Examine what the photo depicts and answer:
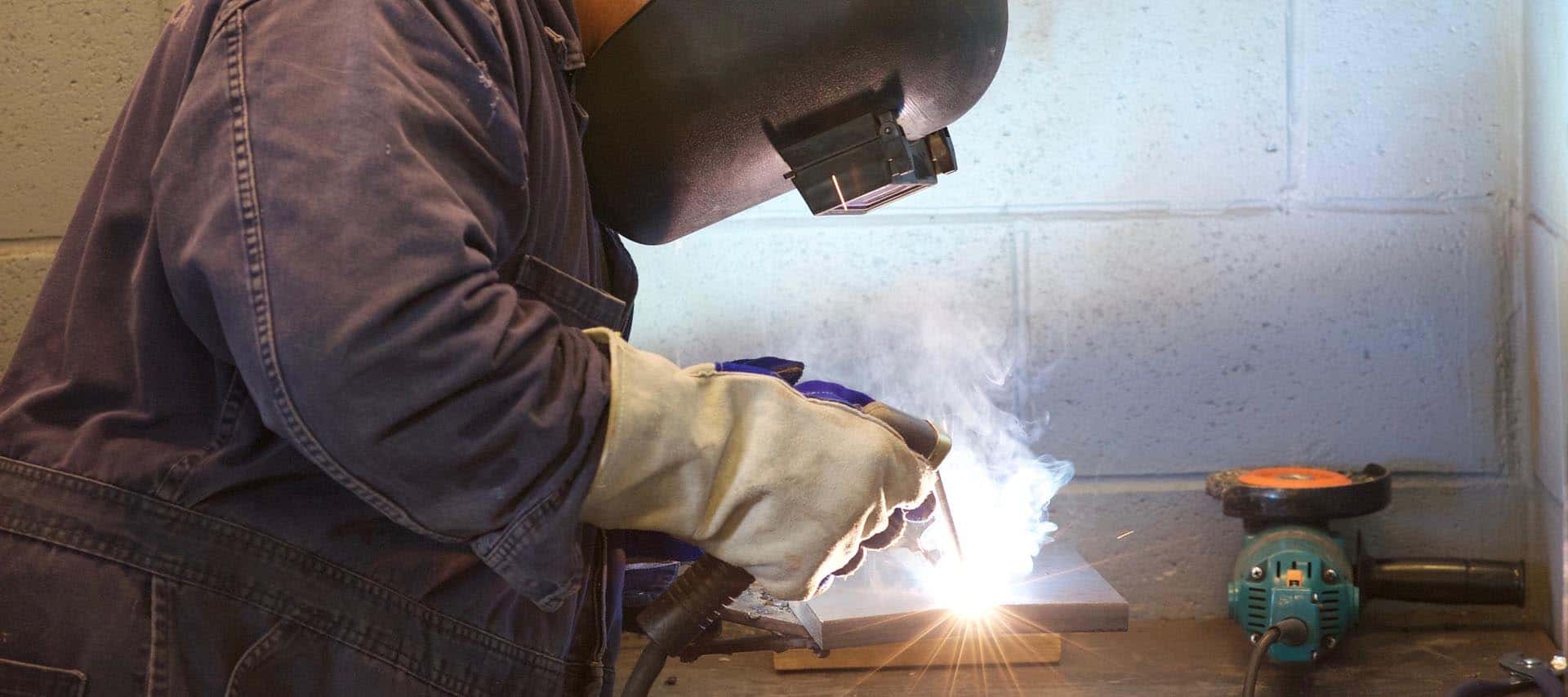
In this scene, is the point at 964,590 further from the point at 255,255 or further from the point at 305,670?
the point at 255,255

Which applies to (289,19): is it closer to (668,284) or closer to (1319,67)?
(668,284)

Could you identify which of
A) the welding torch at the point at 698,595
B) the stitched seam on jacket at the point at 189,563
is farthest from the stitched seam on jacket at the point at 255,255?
the welding torch at the point at 698,595

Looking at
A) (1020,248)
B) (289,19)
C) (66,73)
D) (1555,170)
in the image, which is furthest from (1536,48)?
(66,73)

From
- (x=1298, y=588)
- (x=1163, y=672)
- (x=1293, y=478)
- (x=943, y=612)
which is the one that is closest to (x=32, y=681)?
(x=943, y=612)

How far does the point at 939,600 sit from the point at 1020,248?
676 mm

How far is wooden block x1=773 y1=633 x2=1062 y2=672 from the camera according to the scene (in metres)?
1.76

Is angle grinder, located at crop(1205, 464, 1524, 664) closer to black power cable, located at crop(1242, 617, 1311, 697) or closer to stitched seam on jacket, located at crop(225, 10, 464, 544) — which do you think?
black power cable, located at crop(1242, 617, 1311, 697)

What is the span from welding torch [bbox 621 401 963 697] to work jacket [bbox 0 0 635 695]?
4.6 inches

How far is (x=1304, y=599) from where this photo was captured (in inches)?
71.5

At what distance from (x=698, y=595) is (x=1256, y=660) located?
904 millimetres

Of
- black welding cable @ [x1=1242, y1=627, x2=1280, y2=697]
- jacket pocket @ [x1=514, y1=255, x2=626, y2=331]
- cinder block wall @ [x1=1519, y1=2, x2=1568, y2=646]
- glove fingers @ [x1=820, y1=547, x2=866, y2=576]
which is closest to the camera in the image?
jacket pocket @ [x1=514, y1=255, x2=626, y2=331]

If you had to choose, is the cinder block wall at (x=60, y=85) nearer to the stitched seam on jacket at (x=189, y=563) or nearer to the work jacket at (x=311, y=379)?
the work jacket at (x=311, y=379)

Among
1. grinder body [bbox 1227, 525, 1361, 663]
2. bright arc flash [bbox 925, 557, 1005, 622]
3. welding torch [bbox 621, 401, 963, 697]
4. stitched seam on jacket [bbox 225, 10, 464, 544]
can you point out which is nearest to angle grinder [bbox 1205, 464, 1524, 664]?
grinder body [bbox 1227, 525, 1361, 663]

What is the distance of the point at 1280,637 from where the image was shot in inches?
69.0
